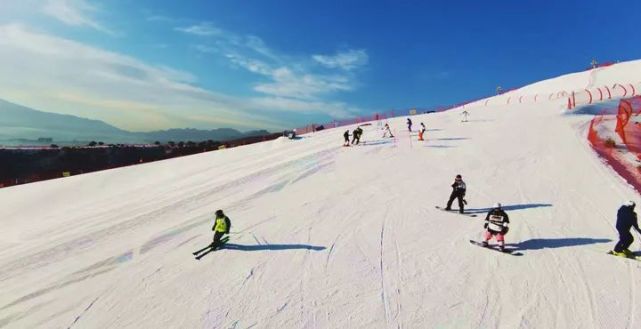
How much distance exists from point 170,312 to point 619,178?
68.8ft

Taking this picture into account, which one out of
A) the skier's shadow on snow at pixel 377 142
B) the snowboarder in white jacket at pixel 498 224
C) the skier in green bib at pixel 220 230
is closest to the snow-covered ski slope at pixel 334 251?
the skier in green bib at pixel 220 230

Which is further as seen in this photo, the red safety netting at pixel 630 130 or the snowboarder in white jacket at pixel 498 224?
the red safety netting at pixel 630 130

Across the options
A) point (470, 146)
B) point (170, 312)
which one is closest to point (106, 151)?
point (470, 146)

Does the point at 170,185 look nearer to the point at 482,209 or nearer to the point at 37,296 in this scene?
the point at 37,296

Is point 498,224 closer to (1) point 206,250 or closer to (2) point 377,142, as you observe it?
(1) point 206,250

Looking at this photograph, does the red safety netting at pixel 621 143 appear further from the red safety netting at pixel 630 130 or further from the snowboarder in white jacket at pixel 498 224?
the snowboarder in white jacket at pixel 498 224

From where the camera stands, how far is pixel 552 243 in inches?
482

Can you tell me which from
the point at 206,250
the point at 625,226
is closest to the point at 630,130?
the point at 625,226

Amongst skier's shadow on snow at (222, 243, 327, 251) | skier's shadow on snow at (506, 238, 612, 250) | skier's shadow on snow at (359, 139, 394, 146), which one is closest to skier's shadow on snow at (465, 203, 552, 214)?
skier's shadow on snow at (506, 238, 612, 250)

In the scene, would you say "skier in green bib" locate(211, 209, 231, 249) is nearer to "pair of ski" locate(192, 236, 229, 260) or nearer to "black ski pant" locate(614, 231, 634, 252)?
"pair of ski" locate(192, 236, 229, 260)

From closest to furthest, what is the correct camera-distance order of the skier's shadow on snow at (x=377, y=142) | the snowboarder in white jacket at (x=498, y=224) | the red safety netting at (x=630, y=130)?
the snowboarder in white jacket at (x=498, y=224), the red safety netting at (x=630, y=130), the skier's shadow on snow at (x=377, y=142)

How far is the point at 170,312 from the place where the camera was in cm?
936

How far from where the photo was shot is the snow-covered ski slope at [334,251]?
9086mm

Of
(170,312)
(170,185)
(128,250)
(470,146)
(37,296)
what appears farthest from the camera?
(470,146)
